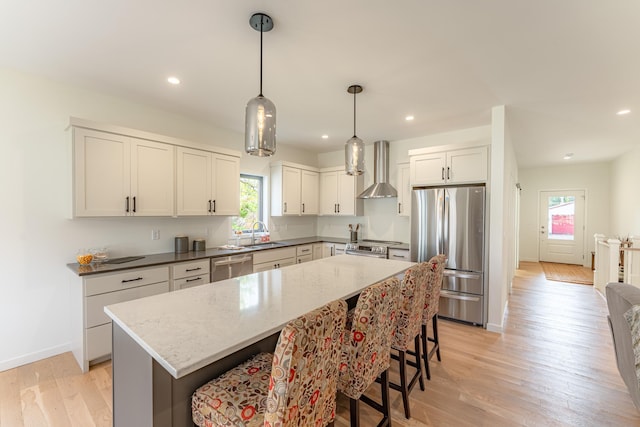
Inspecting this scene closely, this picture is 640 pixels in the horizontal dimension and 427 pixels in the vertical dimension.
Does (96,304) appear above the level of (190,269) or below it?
below

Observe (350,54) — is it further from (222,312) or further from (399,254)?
(399,254)

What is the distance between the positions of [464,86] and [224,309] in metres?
2.95

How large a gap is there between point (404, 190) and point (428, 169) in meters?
0.77

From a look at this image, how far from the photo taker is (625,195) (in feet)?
18.7

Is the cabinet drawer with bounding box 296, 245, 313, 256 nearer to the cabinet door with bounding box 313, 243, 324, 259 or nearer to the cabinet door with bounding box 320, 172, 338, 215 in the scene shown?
the cabinet door with bounding box 313, 243, 324, 259

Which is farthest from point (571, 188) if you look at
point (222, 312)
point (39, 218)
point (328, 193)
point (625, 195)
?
point (39, 218)

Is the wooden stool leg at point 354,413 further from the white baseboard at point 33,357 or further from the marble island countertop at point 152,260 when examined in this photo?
the white baseboard at point 33,357

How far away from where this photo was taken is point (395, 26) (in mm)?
1904

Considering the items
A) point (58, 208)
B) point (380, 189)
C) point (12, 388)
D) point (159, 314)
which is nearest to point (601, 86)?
point (380, 189)

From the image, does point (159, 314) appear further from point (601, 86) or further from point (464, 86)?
point (601, 86)

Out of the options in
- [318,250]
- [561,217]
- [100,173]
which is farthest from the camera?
[561,217]

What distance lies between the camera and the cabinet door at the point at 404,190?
4621 millimetres

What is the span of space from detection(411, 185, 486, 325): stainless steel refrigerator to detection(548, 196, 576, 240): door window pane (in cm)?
604

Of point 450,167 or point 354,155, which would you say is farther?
point 450,167
